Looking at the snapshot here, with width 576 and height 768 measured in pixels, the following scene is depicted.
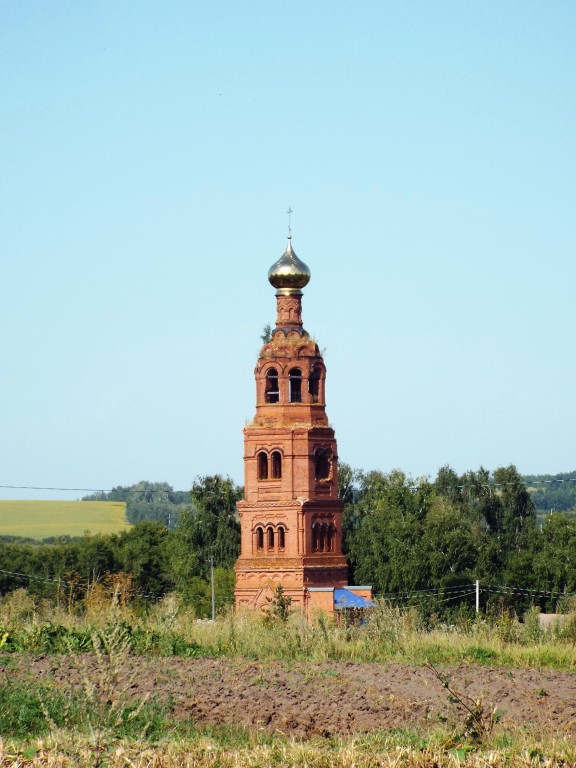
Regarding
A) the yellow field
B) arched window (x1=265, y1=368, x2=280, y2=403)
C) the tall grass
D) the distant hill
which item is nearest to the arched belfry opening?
arched window (x1=265, y1=368, x2=280, y2=403)

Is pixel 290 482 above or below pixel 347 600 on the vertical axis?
above

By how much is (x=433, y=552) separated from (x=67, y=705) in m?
34.6

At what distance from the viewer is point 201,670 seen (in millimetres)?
16109

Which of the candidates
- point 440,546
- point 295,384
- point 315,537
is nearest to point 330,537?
point 315,537

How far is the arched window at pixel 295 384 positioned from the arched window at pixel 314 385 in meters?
0.29

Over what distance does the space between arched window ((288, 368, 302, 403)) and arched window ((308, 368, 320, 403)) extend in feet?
0.94

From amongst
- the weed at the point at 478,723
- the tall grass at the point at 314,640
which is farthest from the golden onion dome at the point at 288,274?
the weed at the point at 478,723

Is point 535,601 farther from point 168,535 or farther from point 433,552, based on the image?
point 168,535

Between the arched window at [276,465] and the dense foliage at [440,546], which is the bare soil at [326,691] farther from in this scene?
the dense foliage at [440,546]

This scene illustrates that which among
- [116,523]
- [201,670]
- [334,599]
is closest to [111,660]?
[201,670]

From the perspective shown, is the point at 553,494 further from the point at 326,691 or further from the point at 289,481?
the point at 326,691

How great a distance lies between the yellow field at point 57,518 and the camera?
99.9m

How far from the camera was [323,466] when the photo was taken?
144 feet

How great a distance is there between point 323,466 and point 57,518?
66.1 metres
